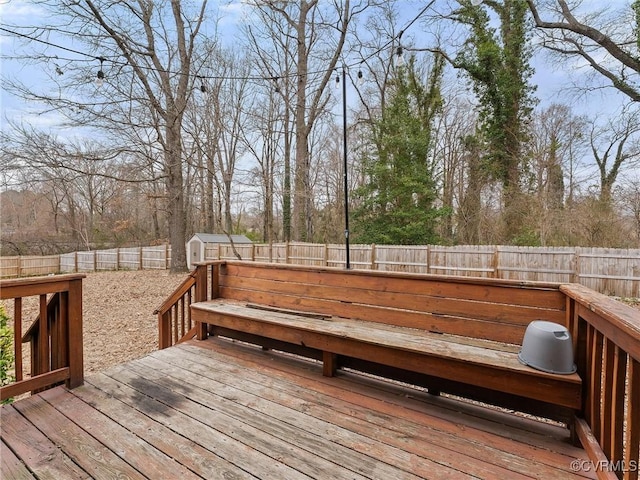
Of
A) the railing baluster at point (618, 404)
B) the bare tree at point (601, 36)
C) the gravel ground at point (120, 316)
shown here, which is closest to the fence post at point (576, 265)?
the bare tree at point (601, 36)

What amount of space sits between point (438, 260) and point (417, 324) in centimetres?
703

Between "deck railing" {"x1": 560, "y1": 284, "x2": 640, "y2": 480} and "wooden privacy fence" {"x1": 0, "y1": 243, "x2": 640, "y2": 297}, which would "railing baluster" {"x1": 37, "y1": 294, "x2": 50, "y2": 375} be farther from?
"wooden privacy fence" {"x1": 0, "y1": 243, "x2": 640, "y2": 297}

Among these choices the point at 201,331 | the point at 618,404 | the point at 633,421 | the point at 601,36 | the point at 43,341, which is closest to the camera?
the point at 633,421

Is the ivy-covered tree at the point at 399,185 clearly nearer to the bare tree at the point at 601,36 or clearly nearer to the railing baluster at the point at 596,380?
the bare tree at the point at 601,36

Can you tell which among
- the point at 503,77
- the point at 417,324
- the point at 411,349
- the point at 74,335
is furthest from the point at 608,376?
the point at 503,77

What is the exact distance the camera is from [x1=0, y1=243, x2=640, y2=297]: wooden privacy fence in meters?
6.78

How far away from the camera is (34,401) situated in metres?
2.02

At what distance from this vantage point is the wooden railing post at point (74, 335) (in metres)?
2.18

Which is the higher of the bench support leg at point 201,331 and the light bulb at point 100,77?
the light bulb at point 100,77

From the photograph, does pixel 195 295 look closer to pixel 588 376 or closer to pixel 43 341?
pixel 43 341

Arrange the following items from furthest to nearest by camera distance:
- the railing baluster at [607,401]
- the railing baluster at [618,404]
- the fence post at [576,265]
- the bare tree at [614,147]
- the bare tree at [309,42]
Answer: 1. the bare tree at [309,42]
2. the bare tree at [614,147]
3. the fence post at [576,265]
4. the railing baluster at [607,401]
5. the railing baluster at [618,404]

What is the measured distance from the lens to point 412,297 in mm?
2410

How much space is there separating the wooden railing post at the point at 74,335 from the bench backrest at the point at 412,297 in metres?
1.40

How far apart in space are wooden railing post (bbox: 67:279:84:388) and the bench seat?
101cm
